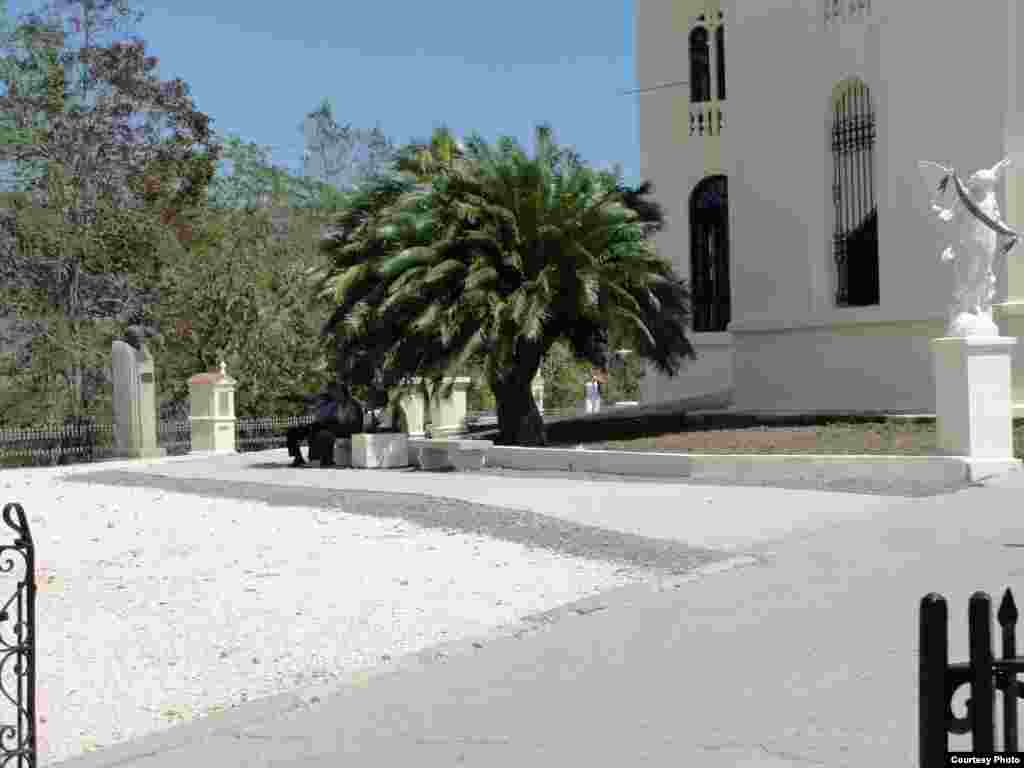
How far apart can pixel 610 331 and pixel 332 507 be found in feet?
23.8

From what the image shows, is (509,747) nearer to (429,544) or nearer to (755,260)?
(429,544)

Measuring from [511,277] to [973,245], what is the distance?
24.5 feet

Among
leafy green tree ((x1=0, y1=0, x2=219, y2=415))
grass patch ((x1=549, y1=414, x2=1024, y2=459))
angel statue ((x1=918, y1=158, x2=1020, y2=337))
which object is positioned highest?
leafy green tree ((x1=0, y1=0, x2=219, y2=415))

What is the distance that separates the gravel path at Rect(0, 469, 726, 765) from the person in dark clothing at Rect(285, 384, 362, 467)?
7975mm

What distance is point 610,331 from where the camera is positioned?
2072cm

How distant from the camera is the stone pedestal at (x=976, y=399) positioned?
14836 mm

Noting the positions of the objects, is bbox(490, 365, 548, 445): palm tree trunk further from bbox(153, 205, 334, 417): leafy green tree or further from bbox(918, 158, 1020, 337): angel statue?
bbox(153, 205, 334, 417): leafy green tree

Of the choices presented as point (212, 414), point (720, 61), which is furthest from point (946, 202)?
point (212, 414)

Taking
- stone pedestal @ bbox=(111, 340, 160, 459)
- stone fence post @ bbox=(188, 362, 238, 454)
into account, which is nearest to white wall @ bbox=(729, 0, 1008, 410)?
stone fence post @ bbox=(188, 362, 238, 454)

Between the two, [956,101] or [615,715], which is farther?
[956,101]

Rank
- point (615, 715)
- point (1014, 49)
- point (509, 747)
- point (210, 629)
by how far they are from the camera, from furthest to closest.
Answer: point (1014, 49), point (210, 629), point (615, 715), point (509, 747)

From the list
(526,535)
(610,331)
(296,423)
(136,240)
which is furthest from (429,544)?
(136,240)

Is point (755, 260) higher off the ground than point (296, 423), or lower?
higher

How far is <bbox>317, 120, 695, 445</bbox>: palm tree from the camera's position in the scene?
20.2 meters
